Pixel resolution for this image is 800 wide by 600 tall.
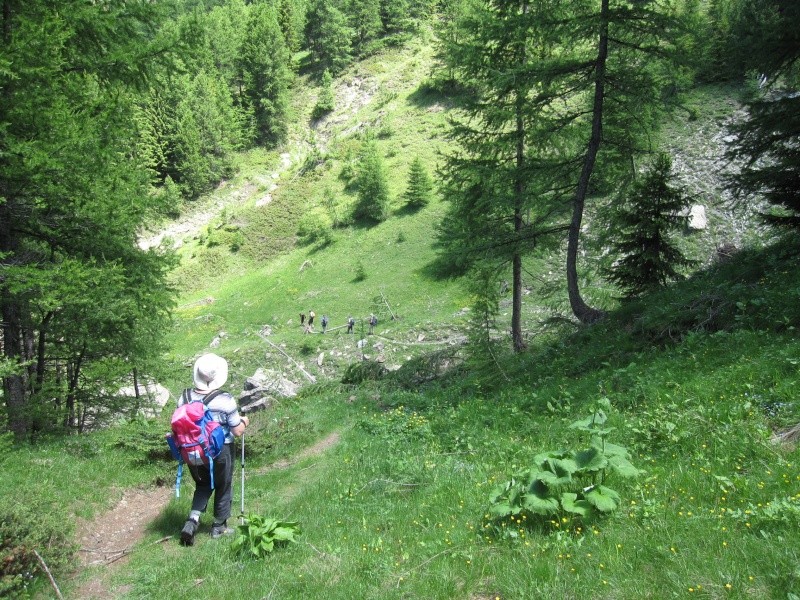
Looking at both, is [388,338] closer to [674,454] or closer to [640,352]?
[640,352]

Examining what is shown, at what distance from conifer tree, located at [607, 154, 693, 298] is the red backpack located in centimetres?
1114

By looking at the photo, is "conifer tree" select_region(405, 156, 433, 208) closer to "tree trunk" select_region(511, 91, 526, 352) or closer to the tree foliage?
"tree trunk" select_region(511, 91, 526, 352)

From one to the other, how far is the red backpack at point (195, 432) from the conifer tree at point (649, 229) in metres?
11.1

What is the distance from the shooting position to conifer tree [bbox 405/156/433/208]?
4391cm

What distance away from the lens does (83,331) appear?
9594 mm

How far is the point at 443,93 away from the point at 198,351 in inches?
1690

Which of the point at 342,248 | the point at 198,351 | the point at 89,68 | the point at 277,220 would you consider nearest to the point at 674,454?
the point at 89,68

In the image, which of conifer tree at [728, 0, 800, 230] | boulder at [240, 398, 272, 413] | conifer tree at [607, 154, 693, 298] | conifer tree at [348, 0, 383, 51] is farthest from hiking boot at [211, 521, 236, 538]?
conifer tree at [348, 0, 383, 51]

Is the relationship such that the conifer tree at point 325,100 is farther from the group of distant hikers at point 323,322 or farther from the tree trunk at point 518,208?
the tree trunk at point 518,208

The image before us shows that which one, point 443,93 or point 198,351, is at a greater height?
point 443,93

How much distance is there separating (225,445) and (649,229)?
1210 centimetres

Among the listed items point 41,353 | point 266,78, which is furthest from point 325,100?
point 41,353

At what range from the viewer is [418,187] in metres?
44.7

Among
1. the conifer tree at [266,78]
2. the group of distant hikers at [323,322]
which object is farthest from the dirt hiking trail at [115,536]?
the conifer tree at [266,78]
